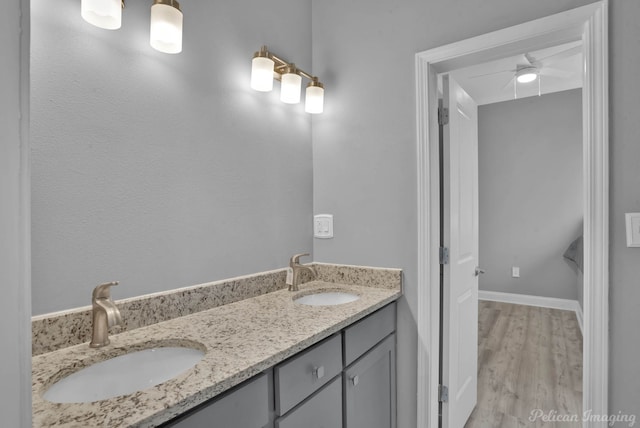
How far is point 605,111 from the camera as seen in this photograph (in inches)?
49.5

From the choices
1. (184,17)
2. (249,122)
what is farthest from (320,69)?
(184,17)

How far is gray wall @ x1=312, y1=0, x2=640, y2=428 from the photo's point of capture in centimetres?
125

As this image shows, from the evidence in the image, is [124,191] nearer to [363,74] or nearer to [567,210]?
[363,74]

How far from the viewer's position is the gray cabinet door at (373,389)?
1.32 metres

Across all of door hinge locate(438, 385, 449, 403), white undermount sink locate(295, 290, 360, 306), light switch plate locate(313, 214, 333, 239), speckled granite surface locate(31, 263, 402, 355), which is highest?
light switch plate locate(313, 214, 333, 239)

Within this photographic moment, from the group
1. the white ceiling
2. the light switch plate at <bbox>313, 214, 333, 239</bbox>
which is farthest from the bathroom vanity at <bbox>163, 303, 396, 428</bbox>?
the white ceiling

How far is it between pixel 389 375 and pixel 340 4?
196 cm

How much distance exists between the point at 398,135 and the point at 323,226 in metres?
0.64

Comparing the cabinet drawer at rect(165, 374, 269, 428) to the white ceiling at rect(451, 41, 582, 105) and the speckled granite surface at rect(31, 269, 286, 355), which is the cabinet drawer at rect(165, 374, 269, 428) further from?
the white ceiling at rect(451, 41, 582, 105)

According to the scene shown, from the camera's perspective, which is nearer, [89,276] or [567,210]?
[89,276]

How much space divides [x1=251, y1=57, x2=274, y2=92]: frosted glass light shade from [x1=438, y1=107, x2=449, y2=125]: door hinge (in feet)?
2.93

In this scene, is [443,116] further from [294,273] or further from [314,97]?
[294,273]

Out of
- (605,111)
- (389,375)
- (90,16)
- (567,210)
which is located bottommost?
(389,375)

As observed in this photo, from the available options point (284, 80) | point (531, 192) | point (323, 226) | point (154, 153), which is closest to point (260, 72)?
point (284, 80)
